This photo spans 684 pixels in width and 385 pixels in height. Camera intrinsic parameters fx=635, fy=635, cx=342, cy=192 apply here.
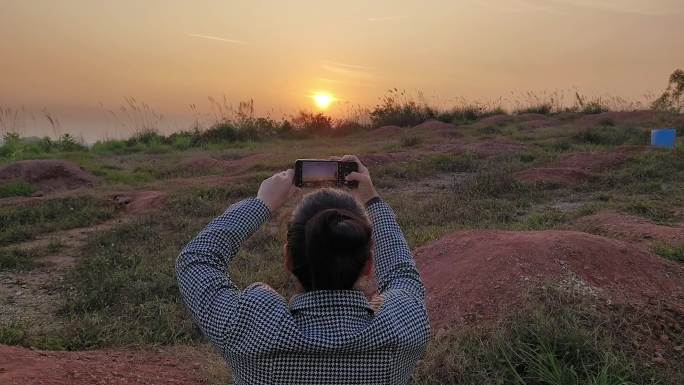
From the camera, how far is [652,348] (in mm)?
2941

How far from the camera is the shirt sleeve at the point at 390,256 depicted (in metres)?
1.63

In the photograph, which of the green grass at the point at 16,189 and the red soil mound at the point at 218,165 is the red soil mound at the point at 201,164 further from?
the green grass at the point at 16,189

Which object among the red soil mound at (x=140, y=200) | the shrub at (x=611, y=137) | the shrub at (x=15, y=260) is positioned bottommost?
the shrub at (x=15, y=260)

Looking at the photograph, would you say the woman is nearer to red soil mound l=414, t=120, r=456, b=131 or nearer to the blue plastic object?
the blue plastic object

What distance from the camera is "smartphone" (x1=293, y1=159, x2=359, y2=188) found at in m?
1.76

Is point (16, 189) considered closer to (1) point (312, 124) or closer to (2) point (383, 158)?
(2) point (383, 158)

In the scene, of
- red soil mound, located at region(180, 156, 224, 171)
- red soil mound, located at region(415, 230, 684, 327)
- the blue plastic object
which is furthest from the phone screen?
the blue plastic object

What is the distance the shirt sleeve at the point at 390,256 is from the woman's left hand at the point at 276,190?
0.23 m

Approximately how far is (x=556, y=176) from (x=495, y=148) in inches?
121

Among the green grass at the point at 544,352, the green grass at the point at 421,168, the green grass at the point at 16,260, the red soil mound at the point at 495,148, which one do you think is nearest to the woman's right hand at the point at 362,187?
the green grass at the point at 544,352

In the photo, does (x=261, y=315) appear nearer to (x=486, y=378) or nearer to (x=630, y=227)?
(x=486, y=378)

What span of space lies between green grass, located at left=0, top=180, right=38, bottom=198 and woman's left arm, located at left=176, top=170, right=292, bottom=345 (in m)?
8.48

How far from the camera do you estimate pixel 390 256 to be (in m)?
1.67

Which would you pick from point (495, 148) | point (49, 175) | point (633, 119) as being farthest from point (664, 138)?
point (49, 175)
